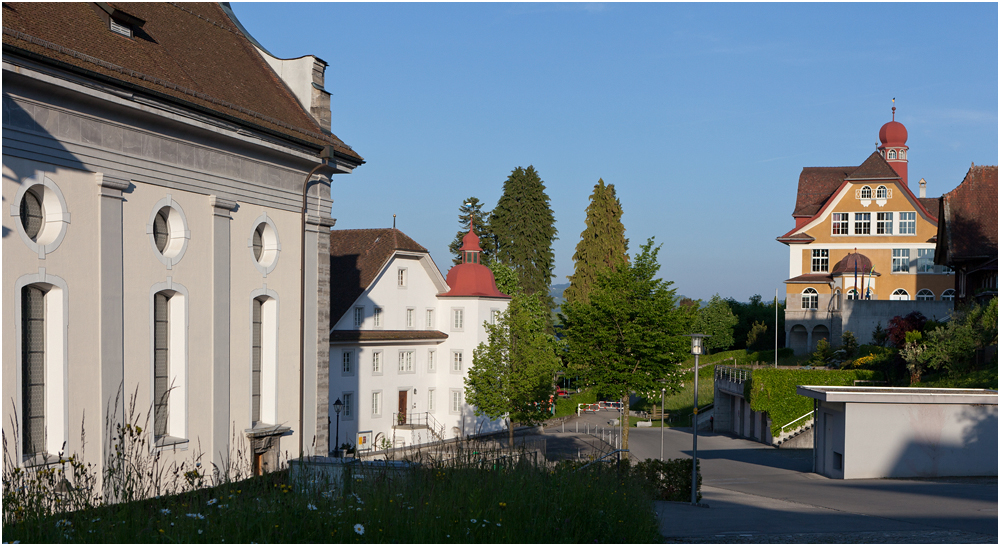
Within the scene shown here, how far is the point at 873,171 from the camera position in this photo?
200 feet

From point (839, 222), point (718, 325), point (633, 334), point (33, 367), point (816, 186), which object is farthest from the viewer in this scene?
point (718, 325)

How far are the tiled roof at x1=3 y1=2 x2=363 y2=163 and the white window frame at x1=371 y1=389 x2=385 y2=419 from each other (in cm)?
2275

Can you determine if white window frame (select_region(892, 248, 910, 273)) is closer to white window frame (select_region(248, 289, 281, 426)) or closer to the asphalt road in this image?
the asphalt road

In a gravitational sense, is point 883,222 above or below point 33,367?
above

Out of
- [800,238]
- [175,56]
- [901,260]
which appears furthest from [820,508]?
[901,260]

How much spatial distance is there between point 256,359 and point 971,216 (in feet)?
110

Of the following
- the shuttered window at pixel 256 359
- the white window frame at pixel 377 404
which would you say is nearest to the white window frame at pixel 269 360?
the shuttered window at pixel 256 359

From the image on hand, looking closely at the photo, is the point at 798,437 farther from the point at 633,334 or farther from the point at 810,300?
the point at 810,300

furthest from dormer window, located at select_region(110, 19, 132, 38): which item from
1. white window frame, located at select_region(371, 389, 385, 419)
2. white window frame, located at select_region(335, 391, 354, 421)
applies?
white window frame, located at select_region(371, 389, 385, 419)

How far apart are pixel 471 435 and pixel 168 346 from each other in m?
31.1

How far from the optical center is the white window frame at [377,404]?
43.5 metres

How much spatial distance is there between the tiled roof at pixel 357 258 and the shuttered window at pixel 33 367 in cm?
2755

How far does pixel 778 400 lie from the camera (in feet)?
115

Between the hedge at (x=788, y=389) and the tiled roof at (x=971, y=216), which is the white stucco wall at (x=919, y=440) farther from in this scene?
the tiled roof at (x=971, y=216)
